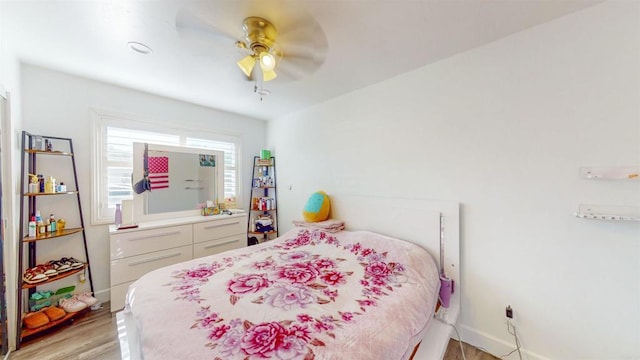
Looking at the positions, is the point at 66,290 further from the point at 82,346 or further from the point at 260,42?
the point at 260,42

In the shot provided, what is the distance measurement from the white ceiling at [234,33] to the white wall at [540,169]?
23 centimetres

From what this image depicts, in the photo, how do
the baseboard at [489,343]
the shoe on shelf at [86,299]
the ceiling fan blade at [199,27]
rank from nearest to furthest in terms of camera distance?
the ceiling fan blade at [199,27] → the baseboard at [489,343] → the shoe on shelf at [86,299]

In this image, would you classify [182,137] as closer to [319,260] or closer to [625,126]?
[319,260]

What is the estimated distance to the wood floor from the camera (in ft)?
5.43

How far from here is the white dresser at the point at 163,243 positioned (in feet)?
7.26

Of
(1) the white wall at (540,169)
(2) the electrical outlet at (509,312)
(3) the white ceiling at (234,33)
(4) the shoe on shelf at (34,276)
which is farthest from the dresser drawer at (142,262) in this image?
(2) the electrical outlet at (509,312)

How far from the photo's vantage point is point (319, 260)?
6.25ft

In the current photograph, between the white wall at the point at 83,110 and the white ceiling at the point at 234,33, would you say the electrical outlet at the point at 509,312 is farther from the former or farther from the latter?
the white wall at the point at 83,110

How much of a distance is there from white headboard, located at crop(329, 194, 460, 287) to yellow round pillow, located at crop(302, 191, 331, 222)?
0.18m

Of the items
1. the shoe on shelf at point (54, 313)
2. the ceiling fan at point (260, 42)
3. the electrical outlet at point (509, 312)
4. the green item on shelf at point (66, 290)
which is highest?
the ceiling fan at point (260, 42)

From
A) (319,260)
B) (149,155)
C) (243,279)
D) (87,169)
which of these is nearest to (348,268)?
(319,260)

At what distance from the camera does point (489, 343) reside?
1.70 meters

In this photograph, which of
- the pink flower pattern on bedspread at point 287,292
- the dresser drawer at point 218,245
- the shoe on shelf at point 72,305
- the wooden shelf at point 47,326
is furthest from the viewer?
the dresser drawer at point 218,245

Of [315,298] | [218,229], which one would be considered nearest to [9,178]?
[218,229]
